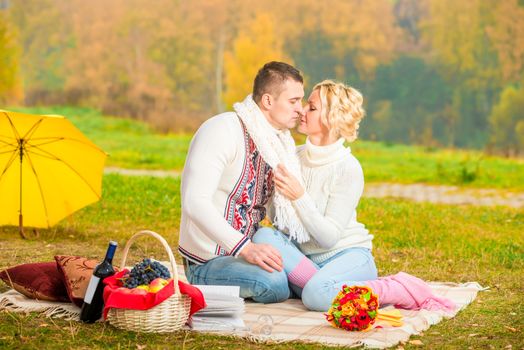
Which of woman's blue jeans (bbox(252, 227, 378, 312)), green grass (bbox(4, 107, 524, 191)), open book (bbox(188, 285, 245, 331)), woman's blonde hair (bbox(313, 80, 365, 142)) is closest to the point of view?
open book (bbox(188, 285, 245, 331))

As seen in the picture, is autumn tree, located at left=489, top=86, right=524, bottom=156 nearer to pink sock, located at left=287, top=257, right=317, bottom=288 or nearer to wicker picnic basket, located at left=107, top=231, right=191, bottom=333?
pink sock, located at left=287, top=257, right=317, bottom=288

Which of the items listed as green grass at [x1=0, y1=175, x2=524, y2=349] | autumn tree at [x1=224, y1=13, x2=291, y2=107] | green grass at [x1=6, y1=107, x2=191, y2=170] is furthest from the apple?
autumn tree at [x1=224, y1=13, x2=291, y2=107]

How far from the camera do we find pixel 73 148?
7918mm

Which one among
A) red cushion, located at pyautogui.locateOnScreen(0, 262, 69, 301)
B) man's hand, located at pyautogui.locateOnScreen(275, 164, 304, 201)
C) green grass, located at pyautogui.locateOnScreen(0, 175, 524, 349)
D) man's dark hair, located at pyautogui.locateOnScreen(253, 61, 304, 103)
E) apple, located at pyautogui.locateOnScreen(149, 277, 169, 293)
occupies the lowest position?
green grass, located at pyautogui.locateOnScreen(0, 175, 524, 349)

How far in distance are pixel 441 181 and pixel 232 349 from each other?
1294 centimetres

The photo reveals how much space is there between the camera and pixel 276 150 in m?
5.38

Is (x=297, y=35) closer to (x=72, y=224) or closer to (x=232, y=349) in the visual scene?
(x=72, y=224)

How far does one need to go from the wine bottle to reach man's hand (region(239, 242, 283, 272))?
0.77 meters

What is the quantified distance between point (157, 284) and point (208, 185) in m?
0.73

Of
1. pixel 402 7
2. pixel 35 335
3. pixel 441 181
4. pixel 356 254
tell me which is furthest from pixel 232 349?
pixel 402 7

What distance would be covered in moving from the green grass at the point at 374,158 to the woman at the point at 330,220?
9564 millimetres

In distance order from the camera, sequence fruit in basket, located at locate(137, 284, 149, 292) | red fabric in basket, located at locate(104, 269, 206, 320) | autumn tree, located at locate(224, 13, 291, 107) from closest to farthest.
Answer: red fabric in basket, located at locate(104, 269, 206, 320), fruit in basket, located at locate(137, 284, 149, 292), autumn tree, located at locate(224, 13, 291, 107)

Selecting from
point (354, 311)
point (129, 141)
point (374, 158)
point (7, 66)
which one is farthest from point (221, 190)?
point (7, 66)

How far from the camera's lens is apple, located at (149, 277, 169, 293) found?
14.5 feet
